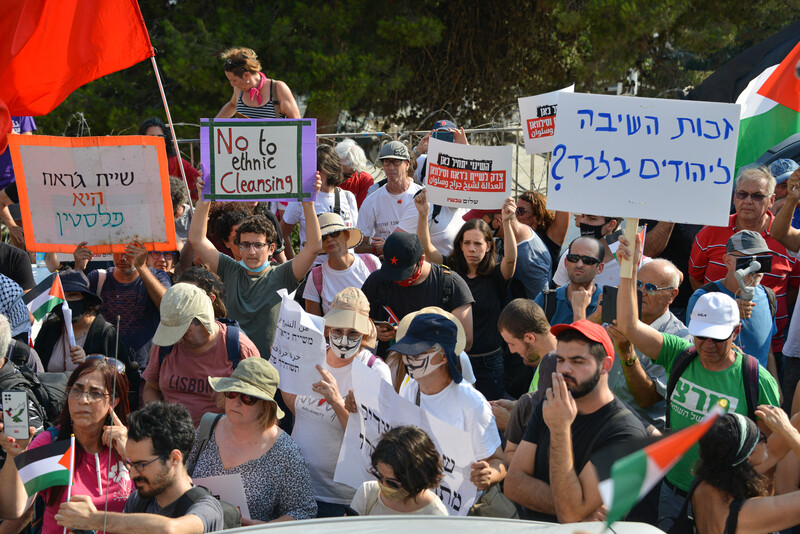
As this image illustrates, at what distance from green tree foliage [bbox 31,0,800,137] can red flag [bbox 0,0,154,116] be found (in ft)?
14.6

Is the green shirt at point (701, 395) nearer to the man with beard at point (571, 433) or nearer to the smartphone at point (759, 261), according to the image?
the man with beard at point (571, 433)

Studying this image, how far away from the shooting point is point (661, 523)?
3.76 m

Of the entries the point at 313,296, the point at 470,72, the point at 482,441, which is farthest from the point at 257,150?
the point at 470,72

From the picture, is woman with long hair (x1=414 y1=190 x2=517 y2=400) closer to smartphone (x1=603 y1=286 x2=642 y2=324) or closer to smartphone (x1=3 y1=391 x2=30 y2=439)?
smartphone (x1=603 y1=286 x2=642 y2=324)

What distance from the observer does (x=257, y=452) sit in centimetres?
409

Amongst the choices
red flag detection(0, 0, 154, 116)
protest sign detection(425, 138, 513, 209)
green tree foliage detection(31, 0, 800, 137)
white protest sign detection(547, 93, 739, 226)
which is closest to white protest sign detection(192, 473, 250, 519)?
white protest sign detection(547, 93, 739, 226)

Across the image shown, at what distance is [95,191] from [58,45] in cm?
141

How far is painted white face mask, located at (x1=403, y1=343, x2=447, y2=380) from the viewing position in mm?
4016

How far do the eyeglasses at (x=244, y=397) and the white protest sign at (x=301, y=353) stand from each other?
31 cm

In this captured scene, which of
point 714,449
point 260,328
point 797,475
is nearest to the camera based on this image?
point 714,449

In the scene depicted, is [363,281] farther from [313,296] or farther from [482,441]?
[482,441]

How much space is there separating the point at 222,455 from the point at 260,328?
1544mm

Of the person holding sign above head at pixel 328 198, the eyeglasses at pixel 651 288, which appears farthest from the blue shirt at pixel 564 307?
the person holding sign above head at pixel 328 198

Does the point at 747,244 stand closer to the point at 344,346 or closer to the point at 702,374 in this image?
the point at 702,374
